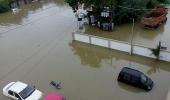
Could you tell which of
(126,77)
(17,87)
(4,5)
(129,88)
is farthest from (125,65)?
(4,5)

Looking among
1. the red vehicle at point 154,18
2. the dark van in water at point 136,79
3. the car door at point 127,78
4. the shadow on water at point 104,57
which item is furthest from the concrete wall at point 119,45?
the red vehicle at point 154,18

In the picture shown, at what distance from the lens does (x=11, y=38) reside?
29.8 metres

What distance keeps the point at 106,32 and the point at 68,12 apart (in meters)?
11.4

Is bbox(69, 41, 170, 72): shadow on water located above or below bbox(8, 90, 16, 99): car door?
above

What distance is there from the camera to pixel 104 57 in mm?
23141

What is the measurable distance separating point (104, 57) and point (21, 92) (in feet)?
30.1

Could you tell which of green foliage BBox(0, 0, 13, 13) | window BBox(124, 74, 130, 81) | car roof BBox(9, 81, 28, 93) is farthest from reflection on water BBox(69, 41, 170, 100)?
green foliage BBox(0, 0, 13, 13)

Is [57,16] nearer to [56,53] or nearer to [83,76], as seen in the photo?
[56,53]

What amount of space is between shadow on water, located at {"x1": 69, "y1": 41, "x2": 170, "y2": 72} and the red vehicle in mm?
6545

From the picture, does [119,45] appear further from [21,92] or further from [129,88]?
[21,92]

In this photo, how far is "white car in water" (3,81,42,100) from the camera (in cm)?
1719

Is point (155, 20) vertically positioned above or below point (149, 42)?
above

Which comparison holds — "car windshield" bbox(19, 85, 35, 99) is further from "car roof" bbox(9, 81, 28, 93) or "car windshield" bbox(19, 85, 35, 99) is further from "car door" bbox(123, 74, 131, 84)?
"car door" bbox(123, 74, 131, 84)

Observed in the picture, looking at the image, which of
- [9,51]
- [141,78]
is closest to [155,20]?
[141,78]
